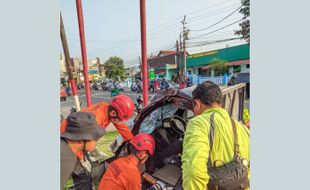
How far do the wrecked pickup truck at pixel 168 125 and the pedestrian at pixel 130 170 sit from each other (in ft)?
0.70

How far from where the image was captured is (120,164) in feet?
6.47

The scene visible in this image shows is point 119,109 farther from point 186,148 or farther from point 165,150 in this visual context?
point 186,148

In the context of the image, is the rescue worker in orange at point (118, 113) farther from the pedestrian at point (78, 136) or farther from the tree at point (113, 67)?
the tree at point (113, 67)

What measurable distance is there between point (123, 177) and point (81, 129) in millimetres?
677

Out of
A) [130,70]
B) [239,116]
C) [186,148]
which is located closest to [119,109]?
[239,116]

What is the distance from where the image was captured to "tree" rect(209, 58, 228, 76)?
2340mm

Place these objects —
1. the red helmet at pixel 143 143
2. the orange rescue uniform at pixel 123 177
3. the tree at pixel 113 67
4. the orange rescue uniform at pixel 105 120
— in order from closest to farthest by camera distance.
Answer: the orange rescue uniform at pixel 123 177
the red helmet at pixel 143 143
the orange rescue uniform at pixel 105 120
the tree at pixel 113 67

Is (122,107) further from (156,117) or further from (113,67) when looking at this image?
(113,67)

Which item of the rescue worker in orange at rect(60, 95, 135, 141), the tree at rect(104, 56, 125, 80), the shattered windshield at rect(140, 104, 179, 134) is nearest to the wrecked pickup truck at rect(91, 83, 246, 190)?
the shattered windshield at rect(140, 104, 179, 134)

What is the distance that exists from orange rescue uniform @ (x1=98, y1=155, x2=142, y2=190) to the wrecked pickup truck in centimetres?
22

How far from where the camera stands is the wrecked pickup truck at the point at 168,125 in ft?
6.79

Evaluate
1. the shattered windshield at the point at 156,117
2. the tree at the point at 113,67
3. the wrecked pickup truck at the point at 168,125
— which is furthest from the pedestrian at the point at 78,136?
the tree at the point at 113,67

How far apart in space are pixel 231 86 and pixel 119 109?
118 centimetres

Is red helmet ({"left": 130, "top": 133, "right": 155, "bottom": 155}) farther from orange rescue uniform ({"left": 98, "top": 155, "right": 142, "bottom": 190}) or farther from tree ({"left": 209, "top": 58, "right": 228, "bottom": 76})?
tree ({"left": 209, "top": 58, "right": 228, "bottom": 76})
